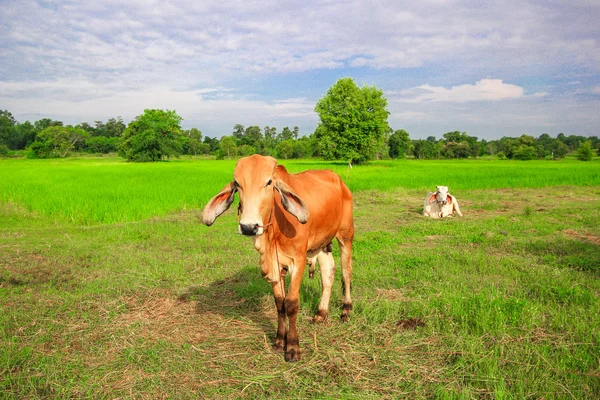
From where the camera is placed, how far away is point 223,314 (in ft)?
14.9

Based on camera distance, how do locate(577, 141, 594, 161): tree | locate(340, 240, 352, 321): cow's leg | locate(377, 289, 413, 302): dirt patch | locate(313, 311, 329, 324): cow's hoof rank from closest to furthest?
locate(313, 311, 329, 324): cow's hoof < locate(340, 240, 352, 321): cow's leg < locate(377, 289, 413, 302): dirt patch < locate(577, 141, 594, 161): tree

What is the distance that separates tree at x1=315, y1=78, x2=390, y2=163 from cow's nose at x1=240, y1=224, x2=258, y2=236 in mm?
37602

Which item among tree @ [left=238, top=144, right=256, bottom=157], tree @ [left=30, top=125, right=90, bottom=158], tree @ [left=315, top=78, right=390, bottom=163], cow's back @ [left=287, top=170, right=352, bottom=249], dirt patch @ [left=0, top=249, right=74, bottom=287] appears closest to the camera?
cow's back @ [left=287, top=170, right=352, bottom=249]

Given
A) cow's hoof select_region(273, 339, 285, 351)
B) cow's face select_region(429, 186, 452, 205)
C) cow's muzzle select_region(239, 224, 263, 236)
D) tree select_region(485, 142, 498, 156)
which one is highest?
tree select_region(485, 142, 498, 156)

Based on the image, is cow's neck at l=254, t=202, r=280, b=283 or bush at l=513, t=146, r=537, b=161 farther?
bush at l=513, t=146, r=537, b=161

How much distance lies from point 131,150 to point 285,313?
178 feet

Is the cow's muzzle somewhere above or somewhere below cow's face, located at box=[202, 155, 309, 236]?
below

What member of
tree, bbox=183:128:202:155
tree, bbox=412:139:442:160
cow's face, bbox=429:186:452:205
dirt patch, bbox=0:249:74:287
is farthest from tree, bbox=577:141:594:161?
dirt patch, bbox=0:249:74:287

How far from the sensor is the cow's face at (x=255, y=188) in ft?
9.80

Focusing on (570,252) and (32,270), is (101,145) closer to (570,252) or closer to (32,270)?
(32,270)

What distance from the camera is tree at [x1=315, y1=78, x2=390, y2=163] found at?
1601 inches

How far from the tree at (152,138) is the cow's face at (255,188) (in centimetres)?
5185

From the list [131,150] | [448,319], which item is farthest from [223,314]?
[131,150]

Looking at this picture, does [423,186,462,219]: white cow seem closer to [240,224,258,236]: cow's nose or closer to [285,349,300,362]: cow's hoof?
[285,349,300,362]: cow's hoof
